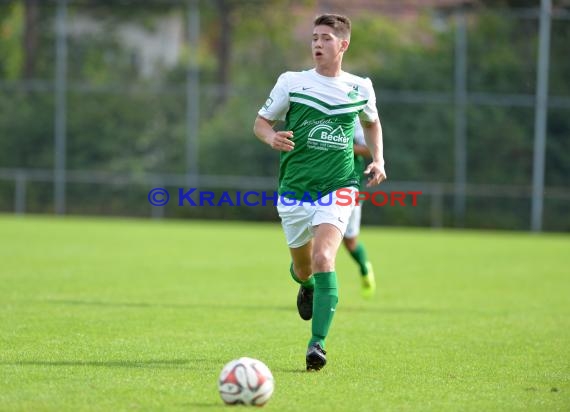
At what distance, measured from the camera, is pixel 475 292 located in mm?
12016

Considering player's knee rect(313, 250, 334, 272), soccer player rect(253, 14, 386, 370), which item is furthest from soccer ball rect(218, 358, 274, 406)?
soccer player rect(253, 14, 386, 370)

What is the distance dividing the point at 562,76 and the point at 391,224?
566cm

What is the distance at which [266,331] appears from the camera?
8148mm

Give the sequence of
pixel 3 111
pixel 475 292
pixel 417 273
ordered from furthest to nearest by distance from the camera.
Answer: pixel 3 111 < pixel 417 273 < pixel 475 292

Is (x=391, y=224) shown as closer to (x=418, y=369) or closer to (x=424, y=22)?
(x=424, y=22)

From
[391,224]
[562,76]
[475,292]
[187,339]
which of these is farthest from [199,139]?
[187,339]

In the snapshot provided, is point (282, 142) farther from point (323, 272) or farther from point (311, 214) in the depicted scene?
point (323, 272)

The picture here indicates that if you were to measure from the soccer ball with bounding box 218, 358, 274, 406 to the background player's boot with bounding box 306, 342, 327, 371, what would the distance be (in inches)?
39.9

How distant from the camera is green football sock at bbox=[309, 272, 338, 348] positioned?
20.8 feet

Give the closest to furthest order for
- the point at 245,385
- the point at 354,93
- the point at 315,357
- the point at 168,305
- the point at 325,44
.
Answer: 1. the point at 245,385
2. the point at 315,357
3. the point at 325,44
4. the point at 354,93
5. the point at 168,305

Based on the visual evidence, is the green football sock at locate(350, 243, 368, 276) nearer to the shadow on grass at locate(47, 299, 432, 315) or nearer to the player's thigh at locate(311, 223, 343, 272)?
the shadow on grass at locate(47, 299, 432, 315)

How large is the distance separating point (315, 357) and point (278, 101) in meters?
1.79

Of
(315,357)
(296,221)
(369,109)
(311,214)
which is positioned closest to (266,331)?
(296,221)

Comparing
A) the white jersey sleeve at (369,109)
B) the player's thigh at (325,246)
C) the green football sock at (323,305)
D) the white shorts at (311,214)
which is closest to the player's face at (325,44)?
the white jersey sleeve at (369,109)
